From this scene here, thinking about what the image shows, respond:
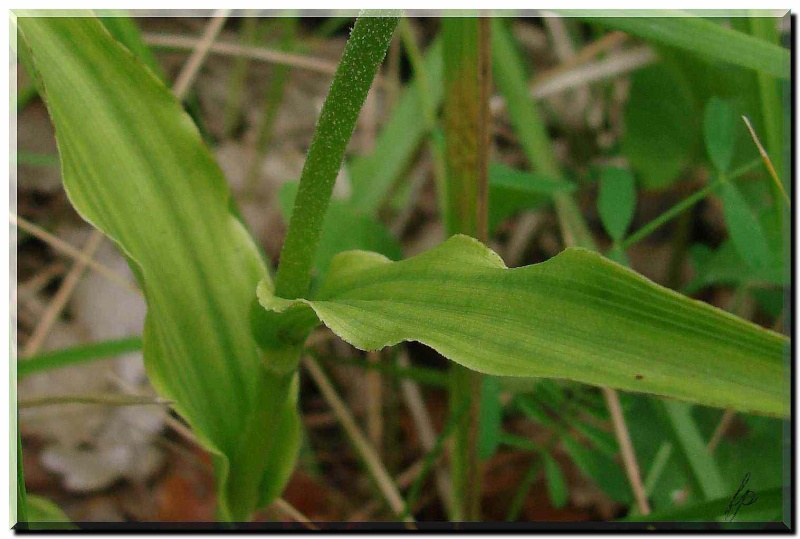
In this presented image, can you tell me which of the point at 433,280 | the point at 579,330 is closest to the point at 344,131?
the point at 433,280

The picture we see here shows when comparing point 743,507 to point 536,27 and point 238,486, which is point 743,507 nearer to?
point 238,486

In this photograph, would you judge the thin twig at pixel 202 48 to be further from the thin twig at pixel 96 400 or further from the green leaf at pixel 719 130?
the green leaf at pixel 719 130

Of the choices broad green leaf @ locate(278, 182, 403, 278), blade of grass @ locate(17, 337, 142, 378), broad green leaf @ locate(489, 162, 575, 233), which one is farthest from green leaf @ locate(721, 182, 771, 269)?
blade of grass @ locate(17, 337, 142, 378)

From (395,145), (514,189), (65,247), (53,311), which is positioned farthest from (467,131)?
(53,311)

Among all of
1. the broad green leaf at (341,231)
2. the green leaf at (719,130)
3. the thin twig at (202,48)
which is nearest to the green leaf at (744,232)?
the green leaf at (719,130)

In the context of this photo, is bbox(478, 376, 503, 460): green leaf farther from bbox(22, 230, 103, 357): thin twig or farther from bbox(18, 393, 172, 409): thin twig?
bbox(22, 230, 103, 357): thin twig
